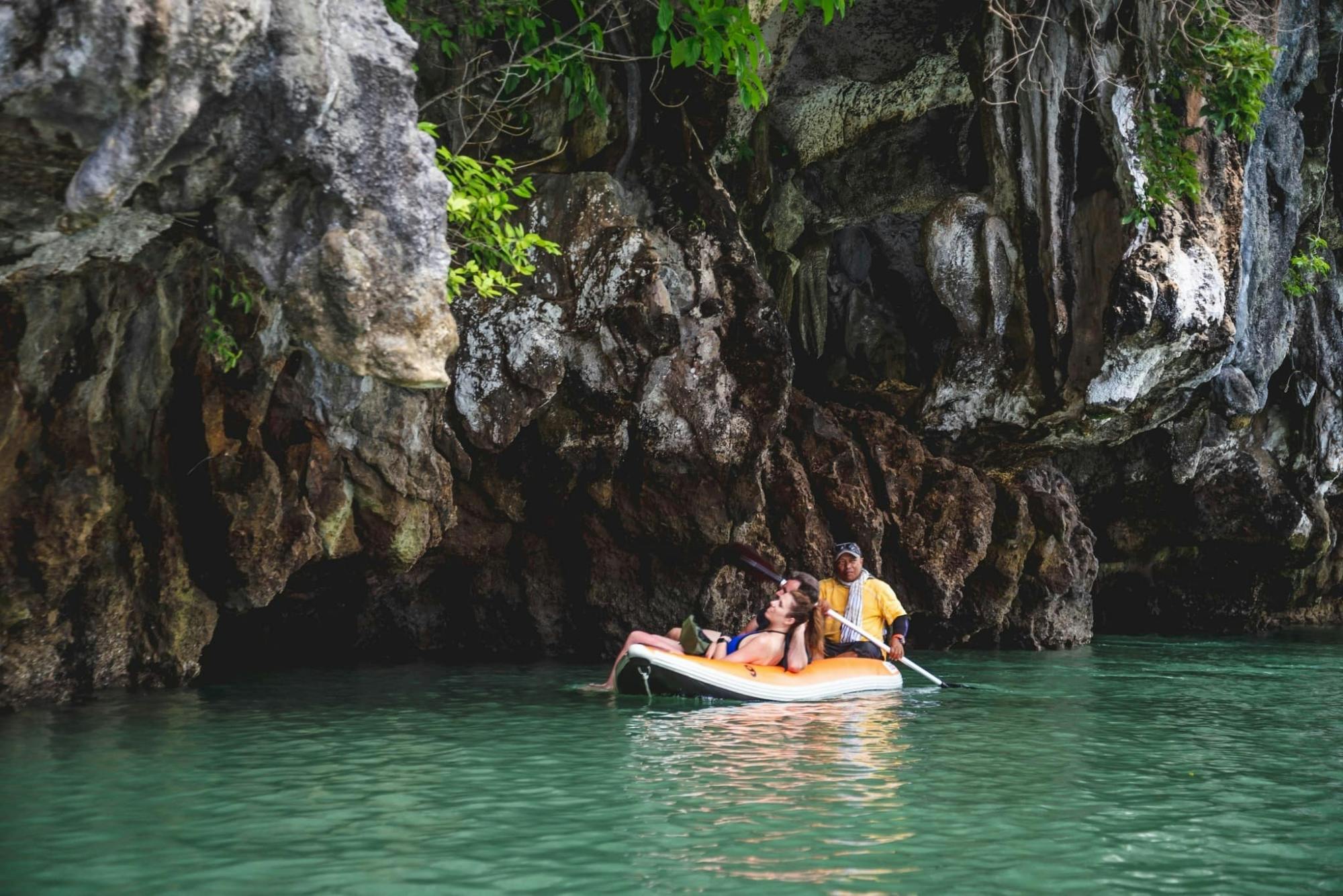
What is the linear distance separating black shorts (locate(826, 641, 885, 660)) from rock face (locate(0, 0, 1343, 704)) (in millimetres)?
2999

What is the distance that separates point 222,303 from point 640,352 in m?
4.77

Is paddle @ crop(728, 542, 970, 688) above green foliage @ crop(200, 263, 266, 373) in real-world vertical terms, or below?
below

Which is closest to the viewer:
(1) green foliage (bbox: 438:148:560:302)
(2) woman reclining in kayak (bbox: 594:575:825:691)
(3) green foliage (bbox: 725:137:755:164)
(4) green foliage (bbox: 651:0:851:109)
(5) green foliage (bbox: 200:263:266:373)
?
(4) green foliage (bbox: 651:0:851:109)

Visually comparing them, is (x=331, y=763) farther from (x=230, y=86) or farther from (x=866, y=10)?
(x=866, y=10)

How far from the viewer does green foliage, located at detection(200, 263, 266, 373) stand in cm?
818

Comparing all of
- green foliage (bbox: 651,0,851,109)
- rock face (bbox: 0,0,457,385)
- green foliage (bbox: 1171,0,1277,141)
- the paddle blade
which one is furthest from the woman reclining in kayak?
green foliage (bbox: 1171,0,1277,141)

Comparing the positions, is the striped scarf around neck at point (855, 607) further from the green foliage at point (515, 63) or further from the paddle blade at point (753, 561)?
the green foliage at point (515, 63)

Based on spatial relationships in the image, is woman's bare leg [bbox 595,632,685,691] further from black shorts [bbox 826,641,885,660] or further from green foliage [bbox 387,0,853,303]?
green foliage [bbox 387,0,853,303]

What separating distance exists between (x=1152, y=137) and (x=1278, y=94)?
3785mm

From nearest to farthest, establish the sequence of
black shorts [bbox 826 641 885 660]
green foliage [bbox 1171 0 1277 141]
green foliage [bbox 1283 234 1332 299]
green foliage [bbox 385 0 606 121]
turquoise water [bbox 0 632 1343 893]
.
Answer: turquoise water [bbox 0 632 1343 893], green foliage [bbox 385 0 606 121], black shorts [bbox 826 641 885 660], green foliage [bbox 1171 0 1277 141], green foliage [bbox 1283 234 1332 299]

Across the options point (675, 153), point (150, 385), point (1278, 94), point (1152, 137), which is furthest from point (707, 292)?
point (1278, 94)

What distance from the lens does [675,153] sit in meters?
13.2

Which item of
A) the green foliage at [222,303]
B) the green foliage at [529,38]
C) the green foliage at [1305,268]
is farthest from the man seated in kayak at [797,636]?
the green foliage at [1305,268]

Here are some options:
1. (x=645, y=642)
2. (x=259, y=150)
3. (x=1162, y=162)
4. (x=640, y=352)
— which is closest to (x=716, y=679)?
(x=645, y=642)
